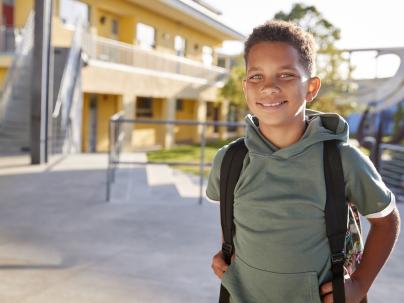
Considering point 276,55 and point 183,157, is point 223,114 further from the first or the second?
point 276,55

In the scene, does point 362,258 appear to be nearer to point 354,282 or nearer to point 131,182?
point 354,282

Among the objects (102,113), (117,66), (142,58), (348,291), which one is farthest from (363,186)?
(142,58)

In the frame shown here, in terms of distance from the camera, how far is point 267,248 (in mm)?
1518

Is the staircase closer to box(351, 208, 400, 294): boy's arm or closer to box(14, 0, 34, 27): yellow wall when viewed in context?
Answer: box(14, 0, 34, 27): yellow wall

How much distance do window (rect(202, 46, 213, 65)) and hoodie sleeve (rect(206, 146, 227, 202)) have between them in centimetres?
2555

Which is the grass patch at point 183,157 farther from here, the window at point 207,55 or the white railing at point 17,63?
the window at point 207,55

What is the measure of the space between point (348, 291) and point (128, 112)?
17279 mm

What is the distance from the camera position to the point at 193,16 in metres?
22.2

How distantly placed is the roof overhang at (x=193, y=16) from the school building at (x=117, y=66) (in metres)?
0.04

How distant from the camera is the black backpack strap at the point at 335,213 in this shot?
4.72 ft

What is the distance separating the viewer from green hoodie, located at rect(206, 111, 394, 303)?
145 cm

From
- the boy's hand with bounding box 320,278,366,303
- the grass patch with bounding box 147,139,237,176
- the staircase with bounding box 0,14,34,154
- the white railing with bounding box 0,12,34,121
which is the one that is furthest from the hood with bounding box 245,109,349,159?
the white railing with bounding box 0,12,34,121

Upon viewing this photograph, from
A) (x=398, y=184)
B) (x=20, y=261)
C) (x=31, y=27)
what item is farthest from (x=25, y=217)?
(x=31, y=27)

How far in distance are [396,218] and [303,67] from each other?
1.86ft
